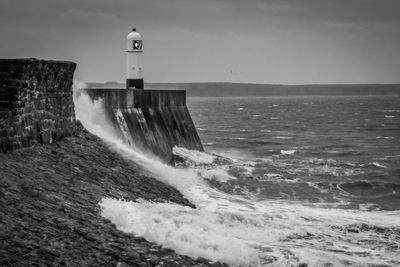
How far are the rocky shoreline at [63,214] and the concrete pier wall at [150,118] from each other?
5461 mm

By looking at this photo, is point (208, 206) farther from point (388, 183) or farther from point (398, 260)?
point (388, 183)

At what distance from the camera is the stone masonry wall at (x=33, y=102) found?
30.2 feet

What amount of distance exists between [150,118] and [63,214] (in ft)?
36.3

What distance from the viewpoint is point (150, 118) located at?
1838cm

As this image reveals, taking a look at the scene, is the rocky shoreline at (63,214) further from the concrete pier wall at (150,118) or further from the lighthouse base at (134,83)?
the lighthouse base at (134,83)

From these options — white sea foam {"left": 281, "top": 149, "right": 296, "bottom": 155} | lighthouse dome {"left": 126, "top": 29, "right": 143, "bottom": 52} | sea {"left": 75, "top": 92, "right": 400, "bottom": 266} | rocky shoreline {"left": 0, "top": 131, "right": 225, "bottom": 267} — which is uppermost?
lighthouse dome {"left": 126, "top": 29, "right": 143, "bottom": 52}

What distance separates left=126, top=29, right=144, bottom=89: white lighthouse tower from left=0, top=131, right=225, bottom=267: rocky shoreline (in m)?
10.8

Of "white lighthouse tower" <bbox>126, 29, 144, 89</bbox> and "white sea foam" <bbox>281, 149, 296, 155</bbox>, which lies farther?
"white sea foam" <bbox>281, 149, 296, 155</bbox>

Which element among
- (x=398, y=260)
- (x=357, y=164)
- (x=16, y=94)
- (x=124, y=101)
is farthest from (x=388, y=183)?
(x=16, y=94)

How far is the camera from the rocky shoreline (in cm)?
632

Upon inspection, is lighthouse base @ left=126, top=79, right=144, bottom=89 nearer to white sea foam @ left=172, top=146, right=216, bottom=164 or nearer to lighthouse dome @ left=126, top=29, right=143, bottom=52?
lighthouse dome @ left=126, top=29, right=143, bottom=52

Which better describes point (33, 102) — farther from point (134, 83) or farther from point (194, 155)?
point (134, 83)

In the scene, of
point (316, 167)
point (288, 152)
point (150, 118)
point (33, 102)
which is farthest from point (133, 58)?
point (33, 102)

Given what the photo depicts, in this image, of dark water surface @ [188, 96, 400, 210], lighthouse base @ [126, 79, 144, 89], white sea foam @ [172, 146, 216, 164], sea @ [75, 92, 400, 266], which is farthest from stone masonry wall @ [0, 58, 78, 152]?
lighthouse base @ [126, 79, 144, 89]
